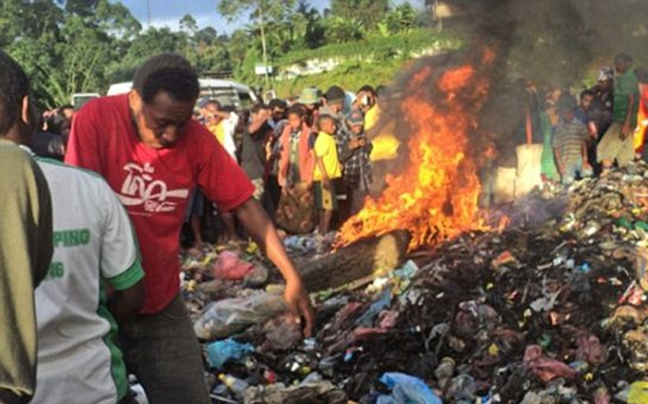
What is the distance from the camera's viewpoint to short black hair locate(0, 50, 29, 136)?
2.40 m

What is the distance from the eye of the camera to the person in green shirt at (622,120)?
12.7 metres

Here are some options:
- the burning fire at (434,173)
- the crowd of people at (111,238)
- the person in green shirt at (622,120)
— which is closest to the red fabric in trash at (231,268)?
the burning fire at (434,173)

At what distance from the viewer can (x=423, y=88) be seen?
11.5 m

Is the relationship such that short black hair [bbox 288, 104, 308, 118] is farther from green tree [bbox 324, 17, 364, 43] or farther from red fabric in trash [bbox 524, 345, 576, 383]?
green tree [bbox 324, 17, 364, 43]

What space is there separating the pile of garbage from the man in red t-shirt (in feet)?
7.12

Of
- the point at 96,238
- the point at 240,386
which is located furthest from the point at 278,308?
the point at 96,238

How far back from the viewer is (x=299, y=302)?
3.84m

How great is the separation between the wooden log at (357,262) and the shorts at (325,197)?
2415mm

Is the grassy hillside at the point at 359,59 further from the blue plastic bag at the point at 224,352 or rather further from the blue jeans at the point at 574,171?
the blue plastic bag at the point at 224,352

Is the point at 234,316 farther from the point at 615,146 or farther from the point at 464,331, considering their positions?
the point at 615,146

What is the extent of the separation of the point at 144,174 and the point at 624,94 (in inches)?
412

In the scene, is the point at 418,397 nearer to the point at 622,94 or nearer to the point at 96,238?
the point at 96,238

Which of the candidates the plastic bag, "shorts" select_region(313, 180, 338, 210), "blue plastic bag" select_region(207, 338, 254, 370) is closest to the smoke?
"shorts" select_region(313, 180, 338, 210)

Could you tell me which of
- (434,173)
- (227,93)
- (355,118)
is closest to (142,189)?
(434,173)
